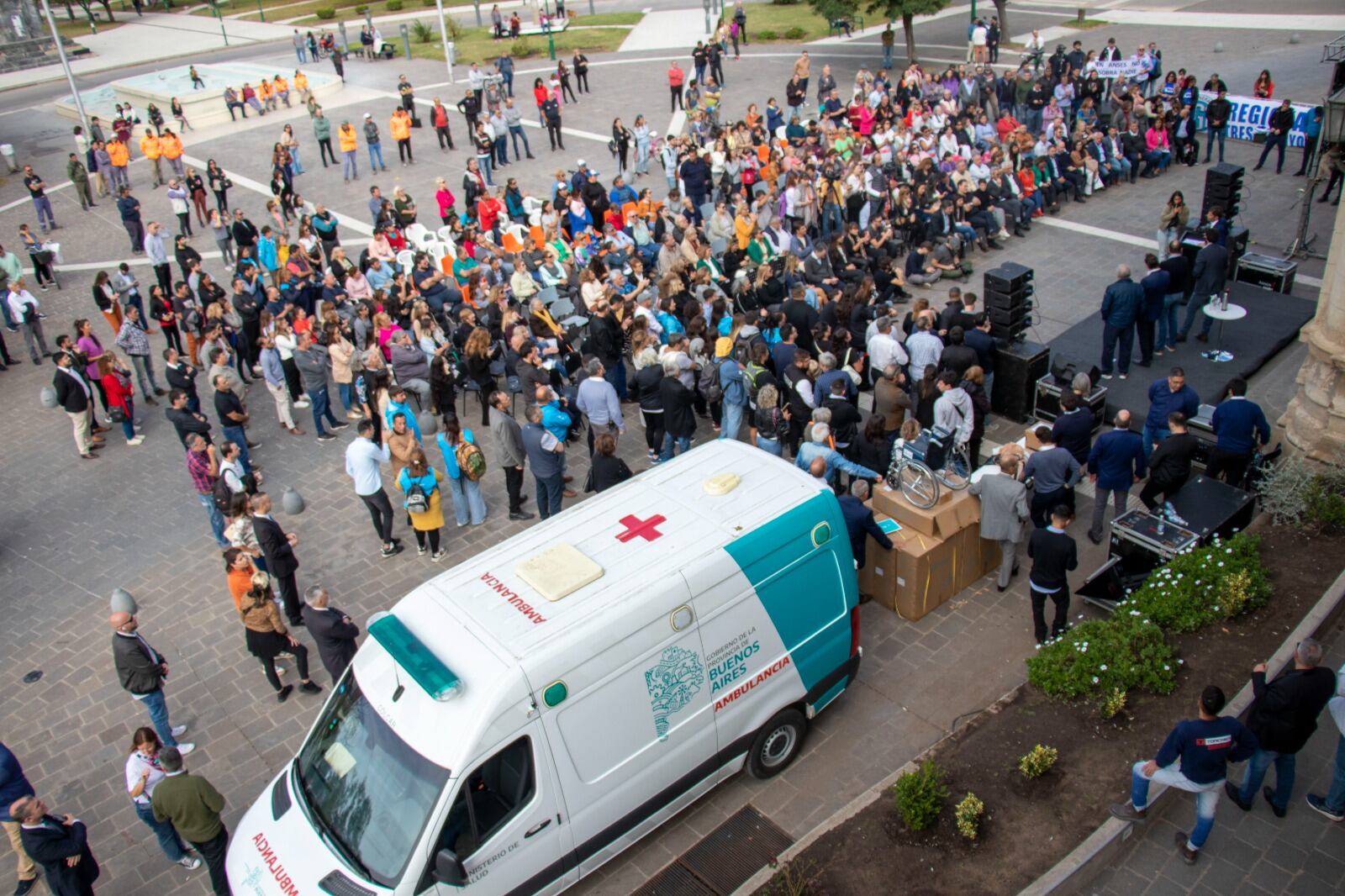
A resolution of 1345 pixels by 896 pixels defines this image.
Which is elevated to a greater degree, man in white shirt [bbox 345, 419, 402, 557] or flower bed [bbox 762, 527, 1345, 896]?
man in white shirt [bbox 345, 419, 402, 557]

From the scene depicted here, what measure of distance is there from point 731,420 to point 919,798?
6166 mm

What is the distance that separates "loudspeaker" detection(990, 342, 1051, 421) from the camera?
1303 cm

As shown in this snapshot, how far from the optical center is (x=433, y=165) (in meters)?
27.0

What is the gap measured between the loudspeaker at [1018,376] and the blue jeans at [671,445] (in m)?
4.09


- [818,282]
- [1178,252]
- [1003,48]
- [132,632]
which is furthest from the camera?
[1003,48]

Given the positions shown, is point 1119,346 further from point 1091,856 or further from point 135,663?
point 135,663

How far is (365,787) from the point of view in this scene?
6.86 metres

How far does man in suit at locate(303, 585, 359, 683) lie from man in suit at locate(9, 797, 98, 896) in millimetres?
2272

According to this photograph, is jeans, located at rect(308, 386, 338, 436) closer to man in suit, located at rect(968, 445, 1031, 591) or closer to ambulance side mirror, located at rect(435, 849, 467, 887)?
man in suit, located at rect(968, 445, 1031, 591)

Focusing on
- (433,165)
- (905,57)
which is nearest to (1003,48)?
(905,57)

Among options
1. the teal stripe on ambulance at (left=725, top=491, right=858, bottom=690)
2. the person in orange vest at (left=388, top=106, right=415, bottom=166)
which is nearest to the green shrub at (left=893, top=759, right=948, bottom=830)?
the teal stripe on ambulance at (left=725, top=491, right=858, bottom=690)

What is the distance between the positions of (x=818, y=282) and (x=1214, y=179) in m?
6.46

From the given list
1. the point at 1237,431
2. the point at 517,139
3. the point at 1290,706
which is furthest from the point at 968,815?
the point at 517,139

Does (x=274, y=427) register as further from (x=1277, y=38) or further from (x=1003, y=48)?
(x=1277, y=38)
